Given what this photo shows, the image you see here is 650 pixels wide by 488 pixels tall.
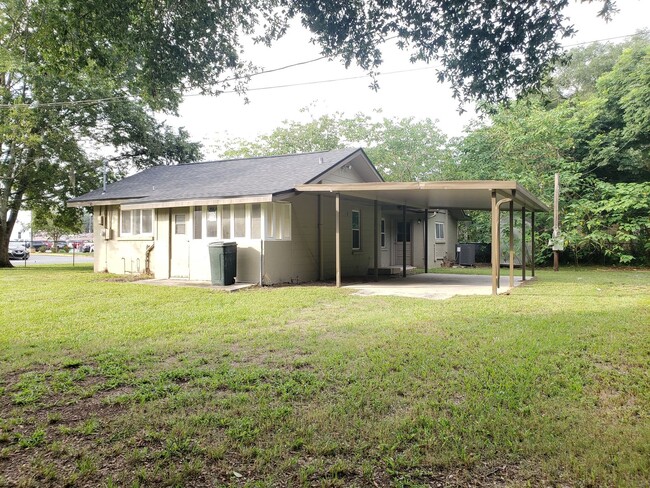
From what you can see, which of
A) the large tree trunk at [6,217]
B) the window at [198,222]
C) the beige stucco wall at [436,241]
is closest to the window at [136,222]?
the window at [198,222]

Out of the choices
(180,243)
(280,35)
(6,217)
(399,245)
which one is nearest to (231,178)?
(180,243)

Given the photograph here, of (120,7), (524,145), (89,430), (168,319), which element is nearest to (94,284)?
(168,319)

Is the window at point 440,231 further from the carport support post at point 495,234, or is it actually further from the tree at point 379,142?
the carport support post at point 495,234

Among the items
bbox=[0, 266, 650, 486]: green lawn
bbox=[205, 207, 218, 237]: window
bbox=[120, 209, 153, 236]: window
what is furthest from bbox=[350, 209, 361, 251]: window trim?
bbox=[0, 266, 650, 486]: green lawn

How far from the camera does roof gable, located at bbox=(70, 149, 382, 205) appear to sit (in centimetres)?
1188

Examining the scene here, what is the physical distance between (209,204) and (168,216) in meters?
2.54

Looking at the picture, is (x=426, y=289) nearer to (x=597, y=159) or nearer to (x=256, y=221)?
(x=256, y=221)

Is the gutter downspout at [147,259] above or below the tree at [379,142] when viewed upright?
below

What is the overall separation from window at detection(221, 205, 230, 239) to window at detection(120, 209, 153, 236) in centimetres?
336

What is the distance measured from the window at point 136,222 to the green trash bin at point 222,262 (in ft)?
12.9

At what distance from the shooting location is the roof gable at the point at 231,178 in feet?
39.0

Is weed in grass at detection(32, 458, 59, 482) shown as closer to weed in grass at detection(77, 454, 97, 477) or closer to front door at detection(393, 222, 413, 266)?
weed in grass at detection(77, 454, 97, 477)

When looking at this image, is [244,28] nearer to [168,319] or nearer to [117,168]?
[168,319]

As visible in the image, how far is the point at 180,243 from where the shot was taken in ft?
42.0
